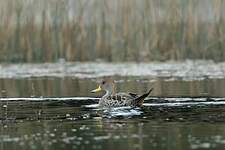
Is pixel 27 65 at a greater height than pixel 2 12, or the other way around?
pixel 2 12

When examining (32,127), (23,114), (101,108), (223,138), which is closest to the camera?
(223,138)

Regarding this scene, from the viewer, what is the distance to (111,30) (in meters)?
21.5

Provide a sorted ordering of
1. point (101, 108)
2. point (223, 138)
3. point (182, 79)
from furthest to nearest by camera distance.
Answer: point (182, 79) → point (101, 108) → point (223, 138)

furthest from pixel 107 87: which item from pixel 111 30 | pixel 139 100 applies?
pixel 111 30

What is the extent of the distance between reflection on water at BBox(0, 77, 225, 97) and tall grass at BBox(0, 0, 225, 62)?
2.25 meters

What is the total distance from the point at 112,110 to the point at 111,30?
28.8ft

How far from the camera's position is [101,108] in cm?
1309

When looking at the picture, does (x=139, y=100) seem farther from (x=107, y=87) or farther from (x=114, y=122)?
(x=114, y=122)

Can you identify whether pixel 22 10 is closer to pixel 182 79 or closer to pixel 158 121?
pixel 182 79

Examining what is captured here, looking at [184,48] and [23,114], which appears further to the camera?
[184,48]

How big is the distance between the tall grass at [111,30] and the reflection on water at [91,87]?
225 centimetres

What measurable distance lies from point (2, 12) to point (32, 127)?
10913 millimetres

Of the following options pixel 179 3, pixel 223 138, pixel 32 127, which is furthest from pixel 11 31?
pixel 223 138

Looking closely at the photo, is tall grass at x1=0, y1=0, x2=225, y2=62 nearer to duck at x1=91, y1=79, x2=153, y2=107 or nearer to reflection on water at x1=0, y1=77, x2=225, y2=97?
reflection on water at x1=0, y1=77, x2=225, y2=97
